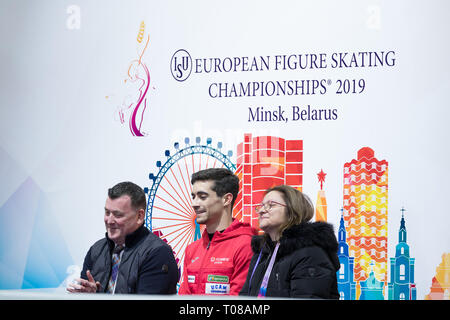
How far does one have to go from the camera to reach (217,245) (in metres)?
3.46

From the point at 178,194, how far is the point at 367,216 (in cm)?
129

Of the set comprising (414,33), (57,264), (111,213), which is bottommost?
(57,264)

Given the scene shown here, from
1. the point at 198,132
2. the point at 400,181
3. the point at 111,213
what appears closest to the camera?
the point at 111,213

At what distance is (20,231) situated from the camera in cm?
469

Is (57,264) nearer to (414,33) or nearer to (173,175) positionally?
(173,175)

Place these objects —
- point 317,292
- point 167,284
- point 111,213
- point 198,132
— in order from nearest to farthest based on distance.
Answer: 1. point 317,292
2. point 167,284
3. point 111,213
4. point 198,132

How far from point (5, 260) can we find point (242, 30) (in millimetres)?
2385

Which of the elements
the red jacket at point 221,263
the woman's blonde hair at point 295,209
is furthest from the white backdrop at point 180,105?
the woman's blonde hair at point 295,209

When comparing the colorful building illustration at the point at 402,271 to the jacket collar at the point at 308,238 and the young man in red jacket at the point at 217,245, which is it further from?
the jacket collar at the point at 308,238

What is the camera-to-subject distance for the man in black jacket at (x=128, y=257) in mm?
2951

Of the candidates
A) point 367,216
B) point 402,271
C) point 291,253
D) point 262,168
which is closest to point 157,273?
point 291,253

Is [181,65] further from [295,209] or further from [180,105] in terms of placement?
[295,209]
